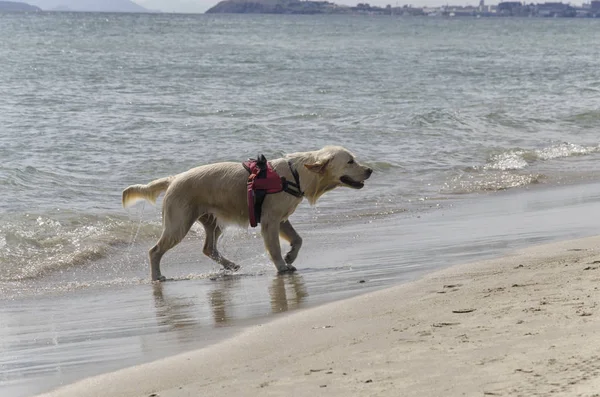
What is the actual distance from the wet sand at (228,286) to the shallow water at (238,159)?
1.1 inches

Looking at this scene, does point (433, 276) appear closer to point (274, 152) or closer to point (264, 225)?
point (264, 225)

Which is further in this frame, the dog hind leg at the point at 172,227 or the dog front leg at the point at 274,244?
the dog hind leg at the point at 172,227

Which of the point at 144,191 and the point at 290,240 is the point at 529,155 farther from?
the point at 144,191

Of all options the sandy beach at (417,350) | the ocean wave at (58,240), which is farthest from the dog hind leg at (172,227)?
the sandy beach at (417,350)

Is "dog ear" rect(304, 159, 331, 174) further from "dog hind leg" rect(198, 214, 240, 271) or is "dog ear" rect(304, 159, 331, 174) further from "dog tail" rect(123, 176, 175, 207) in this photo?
"dog tail" rect(123, 176, 175, 207)

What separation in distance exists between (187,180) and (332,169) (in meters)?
1.41

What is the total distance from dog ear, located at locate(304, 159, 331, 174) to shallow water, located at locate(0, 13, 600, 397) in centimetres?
89

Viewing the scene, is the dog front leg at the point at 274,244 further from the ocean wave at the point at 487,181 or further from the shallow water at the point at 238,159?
the ocean wave at the point at 487,181

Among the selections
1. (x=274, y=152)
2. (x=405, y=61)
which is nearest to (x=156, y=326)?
(x=274, y=152)

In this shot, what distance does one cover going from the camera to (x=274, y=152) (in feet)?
59.1

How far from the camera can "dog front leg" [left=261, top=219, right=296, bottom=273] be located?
928cm

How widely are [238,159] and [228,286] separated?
341 inches

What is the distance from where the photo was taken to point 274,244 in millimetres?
9398

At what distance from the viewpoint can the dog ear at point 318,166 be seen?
9484 millimetres
